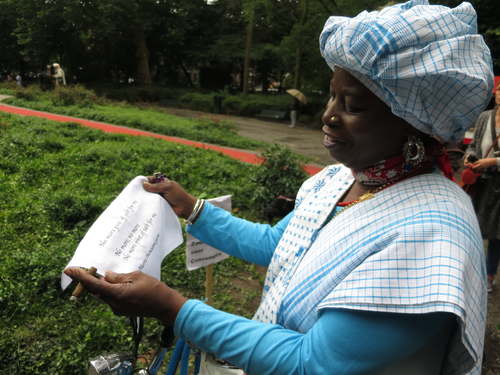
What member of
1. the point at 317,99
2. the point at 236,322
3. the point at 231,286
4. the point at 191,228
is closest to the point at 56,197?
the point at 231,286

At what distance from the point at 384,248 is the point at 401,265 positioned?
0.07 m

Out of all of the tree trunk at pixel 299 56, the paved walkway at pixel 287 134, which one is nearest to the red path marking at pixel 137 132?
the paved walkway at pixel 287 134

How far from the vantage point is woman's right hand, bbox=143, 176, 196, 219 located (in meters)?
1.72

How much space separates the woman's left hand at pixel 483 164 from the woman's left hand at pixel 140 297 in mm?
3016

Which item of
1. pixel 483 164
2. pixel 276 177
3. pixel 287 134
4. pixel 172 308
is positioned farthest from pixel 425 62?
pixel 287 134

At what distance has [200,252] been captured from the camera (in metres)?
2.03

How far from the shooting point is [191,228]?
175 centimetres

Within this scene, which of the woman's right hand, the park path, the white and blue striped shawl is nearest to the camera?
the white and blue striped shawl

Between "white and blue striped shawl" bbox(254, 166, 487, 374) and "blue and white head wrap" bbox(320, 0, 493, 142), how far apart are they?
20 centimetres

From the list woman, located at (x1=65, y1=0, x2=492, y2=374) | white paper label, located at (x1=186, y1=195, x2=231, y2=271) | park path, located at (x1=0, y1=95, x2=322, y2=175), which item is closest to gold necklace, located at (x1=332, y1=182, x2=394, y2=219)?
woman, located at (x1=65, y1=0, x2=492, y2=374)

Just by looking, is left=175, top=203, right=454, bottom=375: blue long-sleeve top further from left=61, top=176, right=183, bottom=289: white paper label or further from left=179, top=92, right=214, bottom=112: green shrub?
left=179, top=92, right=214, bottom=112: green shrub

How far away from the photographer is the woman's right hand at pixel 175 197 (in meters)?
1.72

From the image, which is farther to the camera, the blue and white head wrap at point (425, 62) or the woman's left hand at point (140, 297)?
the woman's left hand at point (140, 297)

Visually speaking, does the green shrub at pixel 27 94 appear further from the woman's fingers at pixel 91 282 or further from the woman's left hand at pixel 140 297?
the woman's left hand at pixel 140 297
